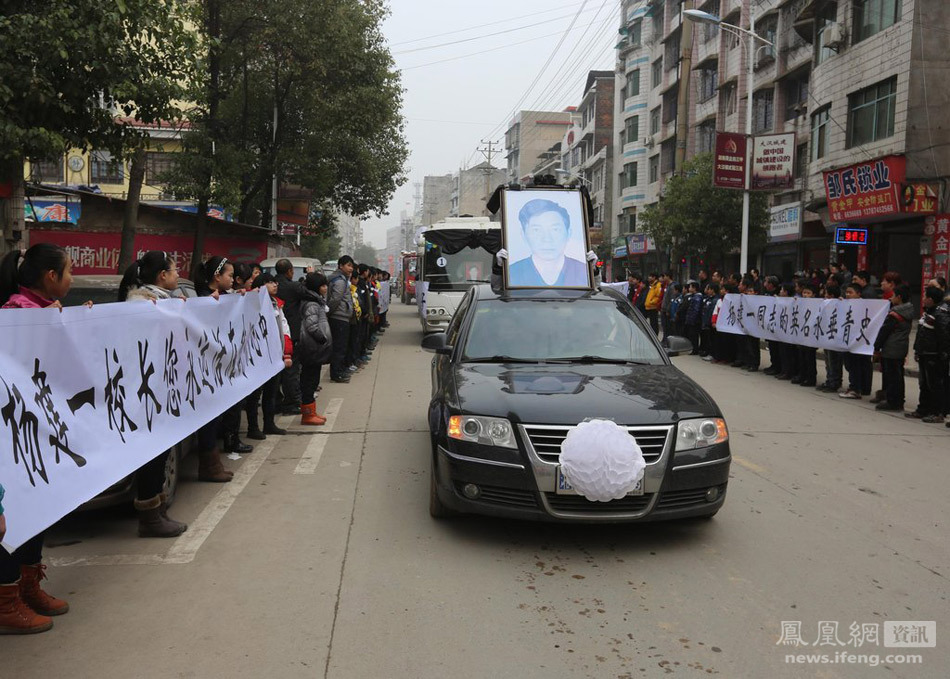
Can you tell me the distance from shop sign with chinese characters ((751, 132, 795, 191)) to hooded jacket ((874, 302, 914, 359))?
14.4 metres

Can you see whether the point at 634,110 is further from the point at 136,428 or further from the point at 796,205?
the point at 136,428

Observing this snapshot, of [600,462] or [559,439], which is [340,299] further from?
[600,462]

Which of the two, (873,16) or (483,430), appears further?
(873,16)

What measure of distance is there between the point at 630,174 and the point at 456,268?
35110 mm

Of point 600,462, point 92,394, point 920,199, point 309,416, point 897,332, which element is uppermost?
point 920,199

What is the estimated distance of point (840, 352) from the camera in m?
12.6

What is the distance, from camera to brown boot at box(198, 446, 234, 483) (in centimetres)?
652

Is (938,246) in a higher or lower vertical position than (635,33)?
lower

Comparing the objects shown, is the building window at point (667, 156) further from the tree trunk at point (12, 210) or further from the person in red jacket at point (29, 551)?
the person in red jacket at point (29, 551)

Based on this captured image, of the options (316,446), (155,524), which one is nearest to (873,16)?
(316,446)

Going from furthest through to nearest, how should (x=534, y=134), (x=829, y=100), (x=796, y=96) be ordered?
(x=534, y=134), (x=796, y=96), (x=829, y=100)

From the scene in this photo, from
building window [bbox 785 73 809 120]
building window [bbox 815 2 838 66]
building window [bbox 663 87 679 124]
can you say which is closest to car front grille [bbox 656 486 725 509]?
building window [bbox 815 2 838 66]

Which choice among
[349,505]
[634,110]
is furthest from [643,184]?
[349,505]

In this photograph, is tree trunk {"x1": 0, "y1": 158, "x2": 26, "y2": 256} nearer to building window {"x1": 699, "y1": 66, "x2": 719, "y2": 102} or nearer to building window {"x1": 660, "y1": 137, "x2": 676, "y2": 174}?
building window {"x1": 699, "y1": 66, "x2": 719, "y2": 102}
